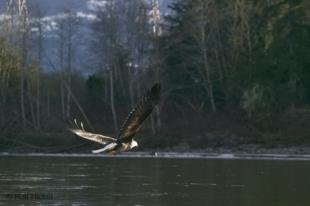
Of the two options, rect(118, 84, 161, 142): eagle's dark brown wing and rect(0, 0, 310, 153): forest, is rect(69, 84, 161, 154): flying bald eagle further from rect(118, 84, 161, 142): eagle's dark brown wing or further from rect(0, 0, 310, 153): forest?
rect(0, 0, 310, 153): forest

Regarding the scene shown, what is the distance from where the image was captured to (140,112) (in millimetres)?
23281

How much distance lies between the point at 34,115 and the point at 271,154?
2888 centimetres

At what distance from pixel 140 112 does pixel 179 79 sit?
214 ft

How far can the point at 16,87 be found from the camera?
9081cm

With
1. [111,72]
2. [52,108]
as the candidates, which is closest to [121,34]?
[111,72]

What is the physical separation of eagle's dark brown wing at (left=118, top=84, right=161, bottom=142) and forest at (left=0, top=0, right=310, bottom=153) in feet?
164

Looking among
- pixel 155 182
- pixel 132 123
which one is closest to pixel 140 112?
pixel 132 123

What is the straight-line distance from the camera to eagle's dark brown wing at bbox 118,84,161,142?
22953 millimetres

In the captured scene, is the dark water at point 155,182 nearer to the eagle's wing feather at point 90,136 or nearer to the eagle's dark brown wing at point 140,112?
the eagle's wing feather at point 90,136

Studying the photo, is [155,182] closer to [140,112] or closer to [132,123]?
[132,123]

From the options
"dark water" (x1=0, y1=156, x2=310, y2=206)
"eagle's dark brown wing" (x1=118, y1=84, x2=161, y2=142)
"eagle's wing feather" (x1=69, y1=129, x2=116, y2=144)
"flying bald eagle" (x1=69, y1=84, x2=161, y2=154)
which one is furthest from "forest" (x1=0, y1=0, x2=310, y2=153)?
"eagle's dark brown wing" (x1=118, y1=84, x2=161, y2=142)

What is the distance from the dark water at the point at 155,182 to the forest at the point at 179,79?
1425 cm

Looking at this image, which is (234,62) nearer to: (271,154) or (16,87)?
(271,154)

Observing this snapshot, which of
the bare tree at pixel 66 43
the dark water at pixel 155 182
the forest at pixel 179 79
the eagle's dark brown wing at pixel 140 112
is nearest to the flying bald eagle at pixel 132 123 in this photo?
the eagle's dark brown wing at pixel 140 112
